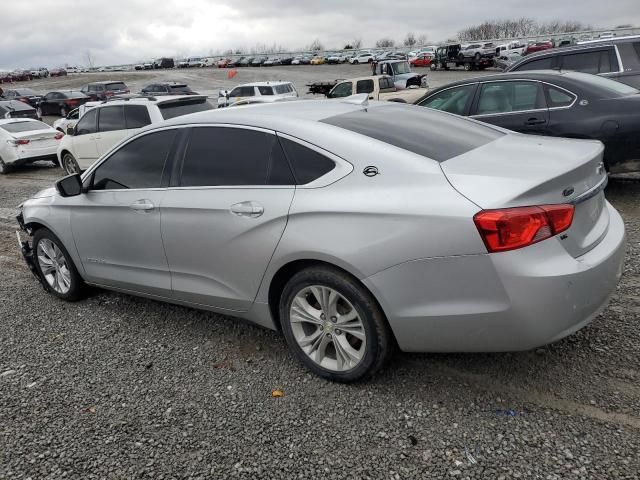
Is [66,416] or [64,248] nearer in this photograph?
[66,416]

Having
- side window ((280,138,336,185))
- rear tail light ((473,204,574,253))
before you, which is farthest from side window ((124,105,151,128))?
rear tail light ((473,204,574,253))

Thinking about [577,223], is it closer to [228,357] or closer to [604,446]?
[604,446]

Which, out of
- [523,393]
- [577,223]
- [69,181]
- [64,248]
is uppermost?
[69,181]

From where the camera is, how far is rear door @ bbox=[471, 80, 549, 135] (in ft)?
21.2

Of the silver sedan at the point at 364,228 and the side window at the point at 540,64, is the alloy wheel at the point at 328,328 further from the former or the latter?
the side window at the point at 540,64

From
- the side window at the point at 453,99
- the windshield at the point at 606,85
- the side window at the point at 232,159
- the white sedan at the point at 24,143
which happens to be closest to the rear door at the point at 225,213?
the side window at the point at 232,159

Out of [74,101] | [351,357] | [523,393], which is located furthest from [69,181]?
[74,101]

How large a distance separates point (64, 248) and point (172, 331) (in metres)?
1.32

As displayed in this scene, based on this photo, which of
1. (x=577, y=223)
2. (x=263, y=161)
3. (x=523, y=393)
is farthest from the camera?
(x=263, y=161)

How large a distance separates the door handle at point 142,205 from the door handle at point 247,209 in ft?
2.57

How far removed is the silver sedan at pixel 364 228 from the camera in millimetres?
2455

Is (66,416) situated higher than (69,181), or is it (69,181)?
(69,181)

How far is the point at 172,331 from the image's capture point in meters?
4.02

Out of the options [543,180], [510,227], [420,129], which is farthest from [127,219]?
[543,180]
